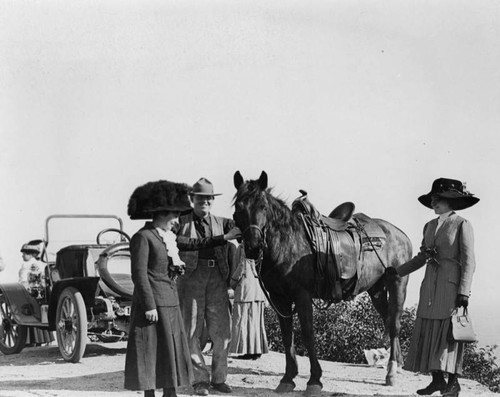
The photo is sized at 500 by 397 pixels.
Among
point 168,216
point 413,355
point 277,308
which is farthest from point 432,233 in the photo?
point 168,216

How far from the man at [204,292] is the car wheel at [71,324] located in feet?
8.51

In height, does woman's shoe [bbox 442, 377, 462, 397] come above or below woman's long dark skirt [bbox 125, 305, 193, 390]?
below

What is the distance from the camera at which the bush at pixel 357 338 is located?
44.5 ft

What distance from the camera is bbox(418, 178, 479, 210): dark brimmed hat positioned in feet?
22.2

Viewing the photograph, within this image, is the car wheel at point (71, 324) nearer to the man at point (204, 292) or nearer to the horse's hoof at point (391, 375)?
the man at point (204, 292)

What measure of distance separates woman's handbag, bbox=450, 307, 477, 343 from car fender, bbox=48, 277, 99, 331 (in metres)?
4.89

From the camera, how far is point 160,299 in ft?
19.4

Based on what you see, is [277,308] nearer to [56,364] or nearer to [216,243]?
[216,243]

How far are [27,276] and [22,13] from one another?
4.57 meters

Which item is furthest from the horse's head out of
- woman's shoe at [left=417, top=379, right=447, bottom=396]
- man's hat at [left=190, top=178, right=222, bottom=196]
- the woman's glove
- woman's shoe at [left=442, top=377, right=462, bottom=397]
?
woman's shoe at [left=442, top=377, right=462, bottom=397]

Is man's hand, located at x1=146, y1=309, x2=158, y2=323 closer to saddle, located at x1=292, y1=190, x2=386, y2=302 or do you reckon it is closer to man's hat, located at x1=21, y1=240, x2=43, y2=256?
saddle, located at x1=292, y1=190, x2=386, y2=302

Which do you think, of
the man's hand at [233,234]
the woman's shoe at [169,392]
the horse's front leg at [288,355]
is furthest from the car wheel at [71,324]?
the woman's shoe at [169,392]

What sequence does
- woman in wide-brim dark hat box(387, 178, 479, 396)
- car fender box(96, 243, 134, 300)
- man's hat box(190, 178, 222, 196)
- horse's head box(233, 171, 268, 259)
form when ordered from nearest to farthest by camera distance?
woman in wide-brim dark hat box(387, 178, 479, 396), horse's head box(233, 171, 268, 259), man's hat box(190, 178, 222, 196), car fender box(96, 243, 134, 300)

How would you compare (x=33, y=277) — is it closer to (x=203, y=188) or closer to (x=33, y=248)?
(x=33, y=248)
